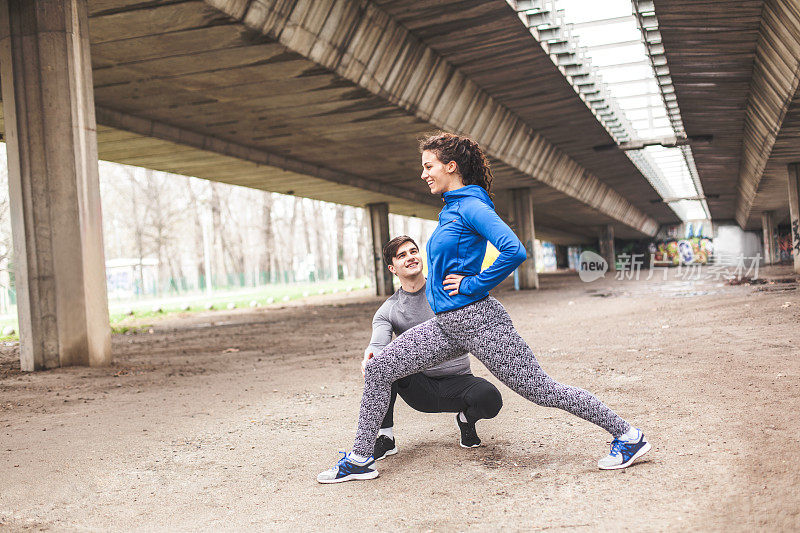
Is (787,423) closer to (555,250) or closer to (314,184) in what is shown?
(314,184)

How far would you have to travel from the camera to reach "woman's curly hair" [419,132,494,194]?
4.38 meters

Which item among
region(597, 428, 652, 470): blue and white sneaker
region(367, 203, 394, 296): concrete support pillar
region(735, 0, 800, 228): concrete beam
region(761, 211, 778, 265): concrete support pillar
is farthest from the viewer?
region(761, 211, 778, 265): concrete support pillar

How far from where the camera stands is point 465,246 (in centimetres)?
424

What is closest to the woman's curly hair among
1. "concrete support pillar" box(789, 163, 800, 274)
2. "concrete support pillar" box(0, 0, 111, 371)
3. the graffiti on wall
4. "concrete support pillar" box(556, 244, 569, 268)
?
"concrete support pillar" box(0, 0, 111, 371)

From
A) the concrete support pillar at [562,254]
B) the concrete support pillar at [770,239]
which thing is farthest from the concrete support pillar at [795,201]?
the concrete support pillar at [562,254]

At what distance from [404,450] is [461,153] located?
2170 millimetres

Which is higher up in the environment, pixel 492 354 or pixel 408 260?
pixel 408 260

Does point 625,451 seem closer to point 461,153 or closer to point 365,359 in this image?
point 365,359

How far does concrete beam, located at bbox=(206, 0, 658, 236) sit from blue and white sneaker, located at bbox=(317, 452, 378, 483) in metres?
7.46

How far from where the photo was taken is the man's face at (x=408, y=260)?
15.7ft

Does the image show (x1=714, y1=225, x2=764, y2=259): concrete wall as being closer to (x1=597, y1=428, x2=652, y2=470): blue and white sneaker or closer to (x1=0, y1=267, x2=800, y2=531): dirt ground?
(x1=0, y1=267, x2=800, y2=531): dirt ground

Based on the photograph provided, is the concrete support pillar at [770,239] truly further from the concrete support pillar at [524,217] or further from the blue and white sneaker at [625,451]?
the blue and white sneaker at [625,451]

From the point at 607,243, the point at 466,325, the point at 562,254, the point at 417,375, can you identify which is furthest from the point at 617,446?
the point at 562,254

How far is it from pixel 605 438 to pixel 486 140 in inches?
623
